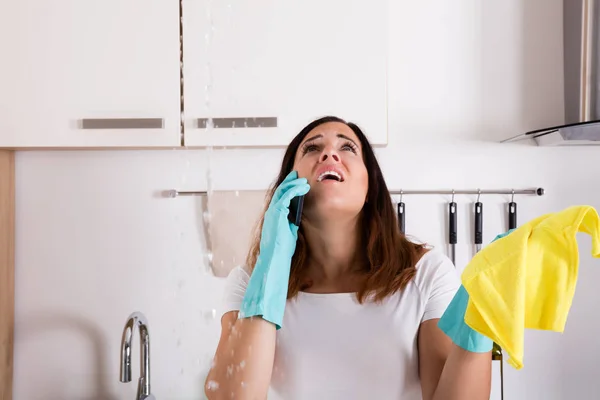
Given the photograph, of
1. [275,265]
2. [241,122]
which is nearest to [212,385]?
Answer: [275,265]

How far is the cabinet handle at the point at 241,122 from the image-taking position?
157cm

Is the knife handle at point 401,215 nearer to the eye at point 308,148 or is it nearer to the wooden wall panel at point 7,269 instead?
the eye at point 308,148

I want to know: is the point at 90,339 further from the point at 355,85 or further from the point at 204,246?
the point at 355,85

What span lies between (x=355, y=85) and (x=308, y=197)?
1.46 feet

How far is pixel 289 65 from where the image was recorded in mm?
1577

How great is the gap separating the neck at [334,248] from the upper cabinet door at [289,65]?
34 cm

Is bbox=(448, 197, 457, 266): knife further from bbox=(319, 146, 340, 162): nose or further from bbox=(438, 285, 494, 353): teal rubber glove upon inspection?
bbox=(438, 285, 494, 353): teal rubber glove

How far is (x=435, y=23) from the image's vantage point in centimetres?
185

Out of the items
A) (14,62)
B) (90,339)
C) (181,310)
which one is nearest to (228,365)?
(181,310)

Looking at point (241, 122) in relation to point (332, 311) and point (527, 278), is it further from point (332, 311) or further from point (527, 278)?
point (527, 278)

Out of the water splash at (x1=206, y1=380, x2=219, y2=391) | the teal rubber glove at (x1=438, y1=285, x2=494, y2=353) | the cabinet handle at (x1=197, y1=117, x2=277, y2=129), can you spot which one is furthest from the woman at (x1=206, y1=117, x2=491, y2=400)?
the cabinet handle at (x1=197, y1=117, x2=277, y2=129)

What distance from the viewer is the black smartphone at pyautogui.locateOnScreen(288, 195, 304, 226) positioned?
4.15ft

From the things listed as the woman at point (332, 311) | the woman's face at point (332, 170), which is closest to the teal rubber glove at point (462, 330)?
the woman at point (332, 311)

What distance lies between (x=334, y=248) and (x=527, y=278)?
0.52 metres
